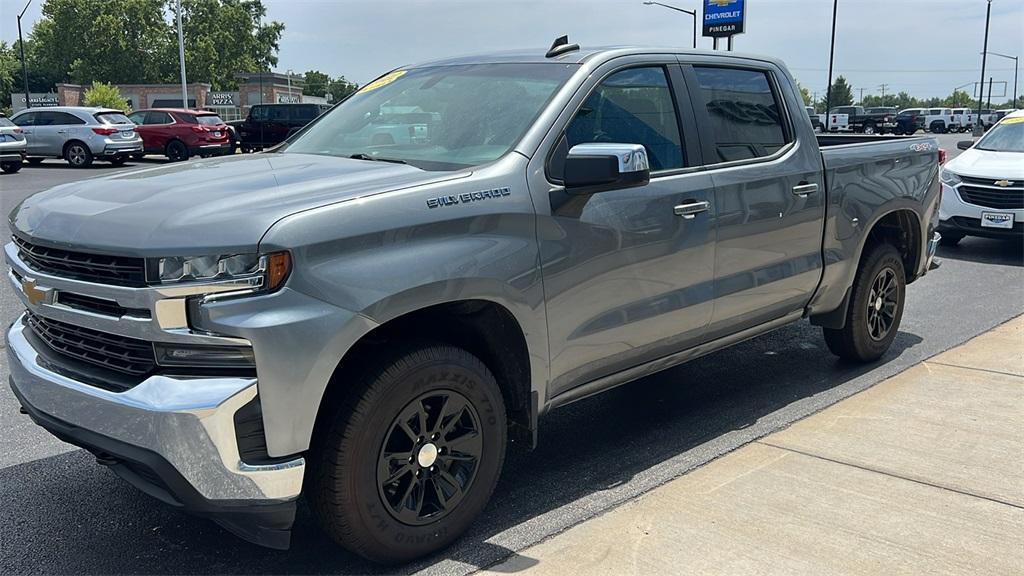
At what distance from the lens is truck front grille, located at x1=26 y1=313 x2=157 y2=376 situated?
2793 mm

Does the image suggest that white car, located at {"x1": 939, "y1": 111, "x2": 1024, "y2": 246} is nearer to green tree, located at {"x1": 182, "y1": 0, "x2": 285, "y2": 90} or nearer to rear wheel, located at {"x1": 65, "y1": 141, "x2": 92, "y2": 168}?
rear wheel, located at {"x1": 65, "y1": 141, "x2": 92, "y2": 168}

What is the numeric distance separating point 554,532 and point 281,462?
124 centimetres

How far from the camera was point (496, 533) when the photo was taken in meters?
3.51

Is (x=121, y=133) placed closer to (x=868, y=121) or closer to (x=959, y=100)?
(x=868, y=121)

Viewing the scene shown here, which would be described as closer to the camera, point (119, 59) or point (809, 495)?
point (809, 495)

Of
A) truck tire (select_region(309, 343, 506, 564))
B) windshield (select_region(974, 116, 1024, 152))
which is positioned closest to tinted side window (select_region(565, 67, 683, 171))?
truck tire (select_region(309, 343, 506, 564))

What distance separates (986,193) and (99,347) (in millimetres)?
10043

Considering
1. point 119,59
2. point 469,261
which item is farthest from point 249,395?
point 119,59

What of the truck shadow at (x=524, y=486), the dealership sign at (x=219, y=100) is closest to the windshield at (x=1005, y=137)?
the truck shadow at (x=524, y=486)

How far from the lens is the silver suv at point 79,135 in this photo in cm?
2425

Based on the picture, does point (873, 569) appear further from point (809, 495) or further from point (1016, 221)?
point (1016, 221)

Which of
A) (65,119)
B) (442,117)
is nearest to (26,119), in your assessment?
(65,119)

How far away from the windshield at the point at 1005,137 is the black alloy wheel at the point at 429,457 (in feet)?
33.8

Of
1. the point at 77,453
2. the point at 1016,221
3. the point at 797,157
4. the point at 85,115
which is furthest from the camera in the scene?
the point at 85,115
